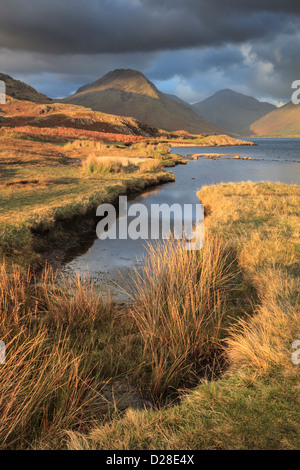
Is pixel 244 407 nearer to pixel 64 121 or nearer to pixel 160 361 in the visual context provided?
pixel 160 361

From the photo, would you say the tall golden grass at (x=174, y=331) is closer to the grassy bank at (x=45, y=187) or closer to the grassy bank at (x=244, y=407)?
the grassy bank at (x=244, y=407)

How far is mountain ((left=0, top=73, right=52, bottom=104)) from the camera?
11553 centimetres

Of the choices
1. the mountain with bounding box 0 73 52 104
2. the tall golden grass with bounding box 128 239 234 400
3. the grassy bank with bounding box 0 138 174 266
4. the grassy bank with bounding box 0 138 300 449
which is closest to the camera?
the grassy bank with bounding box 0 138 300 449

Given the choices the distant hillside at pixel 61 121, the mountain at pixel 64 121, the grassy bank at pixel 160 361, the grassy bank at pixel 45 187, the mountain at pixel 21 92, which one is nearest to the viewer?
the grassy bank at pixel 160 361

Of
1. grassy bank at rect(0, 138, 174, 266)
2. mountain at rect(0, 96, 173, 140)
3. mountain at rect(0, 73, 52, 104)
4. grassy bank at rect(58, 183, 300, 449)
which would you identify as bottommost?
grassy bank at rect(58, 183, 300, 449)

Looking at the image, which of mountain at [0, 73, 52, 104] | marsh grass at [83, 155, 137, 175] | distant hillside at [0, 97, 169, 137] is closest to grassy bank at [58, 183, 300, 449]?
marsh grass at [83, 155, 137, 175]

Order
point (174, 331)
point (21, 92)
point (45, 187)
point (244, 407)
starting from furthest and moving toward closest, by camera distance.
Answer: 1. point (21, 92)
2. point (45, 187)
3. point (174, 331)
4. point (244, 407)

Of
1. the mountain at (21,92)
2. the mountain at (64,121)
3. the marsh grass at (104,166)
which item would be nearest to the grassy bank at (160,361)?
the marsh grass at (104,166)

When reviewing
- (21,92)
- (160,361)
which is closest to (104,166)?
(160,361)

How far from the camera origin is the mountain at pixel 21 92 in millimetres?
115525

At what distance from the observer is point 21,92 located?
122875mm

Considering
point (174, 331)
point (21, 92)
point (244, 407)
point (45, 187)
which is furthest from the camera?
point (21, 92)

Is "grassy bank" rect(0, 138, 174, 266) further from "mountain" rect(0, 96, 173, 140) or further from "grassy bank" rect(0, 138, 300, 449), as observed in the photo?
"mountain" rect(0, 96, 173, 140)

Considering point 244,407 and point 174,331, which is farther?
point 174,331
